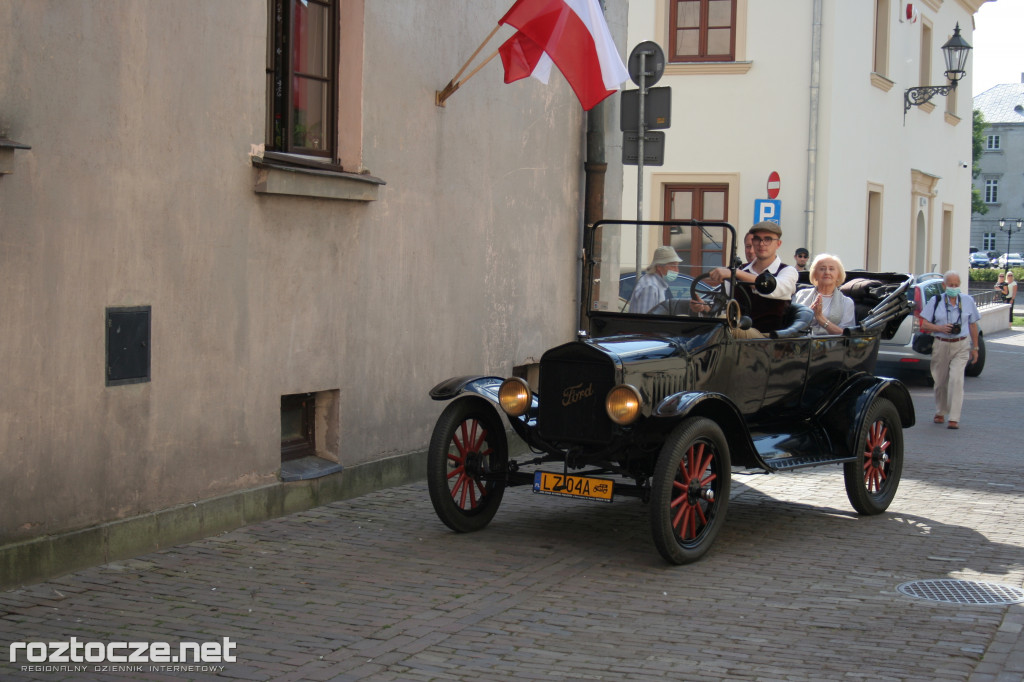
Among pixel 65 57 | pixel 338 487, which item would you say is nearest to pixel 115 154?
pixel 65 57

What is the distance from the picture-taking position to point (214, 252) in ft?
23.4

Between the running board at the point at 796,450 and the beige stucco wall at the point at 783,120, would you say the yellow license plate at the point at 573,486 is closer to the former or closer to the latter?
the running board at the point at 796,450

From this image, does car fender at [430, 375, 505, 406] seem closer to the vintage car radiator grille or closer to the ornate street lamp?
the vintage car radiator grille

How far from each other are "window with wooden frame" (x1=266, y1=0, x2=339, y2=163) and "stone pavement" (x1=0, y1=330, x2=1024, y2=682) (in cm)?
254

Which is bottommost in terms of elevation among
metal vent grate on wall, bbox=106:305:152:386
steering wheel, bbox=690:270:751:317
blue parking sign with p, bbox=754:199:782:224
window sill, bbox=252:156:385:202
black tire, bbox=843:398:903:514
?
black tire, bbox=843:398:903:514

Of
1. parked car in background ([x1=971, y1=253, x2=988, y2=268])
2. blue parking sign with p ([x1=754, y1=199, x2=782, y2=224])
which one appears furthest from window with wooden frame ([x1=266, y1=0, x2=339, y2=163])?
parked car in background ([x1=971, y1=253, x2=988, y2=268])

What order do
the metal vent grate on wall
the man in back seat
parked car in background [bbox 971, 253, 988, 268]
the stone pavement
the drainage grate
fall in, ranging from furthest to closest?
parked car in background [bbox 971, 253, 988, 268] < the man in back seat < the metal vent grate on wall < the drainage grate < the stone pavement

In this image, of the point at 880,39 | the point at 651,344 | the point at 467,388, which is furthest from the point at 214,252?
the point at 880,39

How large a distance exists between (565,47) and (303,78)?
2.05m

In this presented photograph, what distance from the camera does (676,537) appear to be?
6871 mm

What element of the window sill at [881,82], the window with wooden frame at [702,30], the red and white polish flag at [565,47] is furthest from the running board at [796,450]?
the window sill at [881,82]

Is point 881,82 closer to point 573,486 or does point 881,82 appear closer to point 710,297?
point 710,297

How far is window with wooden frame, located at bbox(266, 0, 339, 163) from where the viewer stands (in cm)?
791

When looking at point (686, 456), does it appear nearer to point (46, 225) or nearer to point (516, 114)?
point (46, 225)
